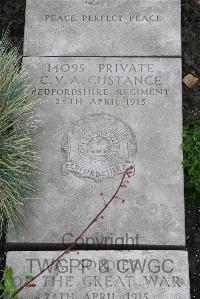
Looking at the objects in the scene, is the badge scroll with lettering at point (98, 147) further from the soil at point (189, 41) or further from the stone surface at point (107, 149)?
the soil at point (189, 41)

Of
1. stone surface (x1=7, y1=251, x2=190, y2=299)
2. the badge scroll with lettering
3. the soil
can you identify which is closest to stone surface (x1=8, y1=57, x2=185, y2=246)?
the badge scroll with lettering

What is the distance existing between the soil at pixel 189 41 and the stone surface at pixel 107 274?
Result: 594mm

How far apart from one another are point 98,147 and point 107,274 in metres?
0.90

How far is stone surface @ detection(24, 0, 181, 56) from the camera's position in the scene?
4.18 m

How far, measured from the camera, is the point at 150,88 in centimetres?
404

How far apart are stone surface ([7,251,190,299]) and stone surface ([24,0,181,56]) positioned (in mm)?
1547

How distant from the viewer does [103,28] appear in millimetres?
4258

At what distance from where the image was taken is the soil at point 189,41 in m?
4.06

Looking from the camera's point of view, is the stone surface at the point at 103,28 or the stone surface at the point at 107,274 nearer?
the stone surface at the point at 107,274

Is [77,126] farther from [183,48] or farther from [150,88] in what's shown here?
[183,48]

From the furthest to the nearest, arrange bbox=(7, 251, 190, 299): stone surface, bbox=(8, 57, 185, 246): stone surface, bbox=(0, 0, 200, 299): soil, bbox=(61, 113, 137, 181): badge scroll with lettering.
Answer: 1. bbox=(0, 0, 200, 299): soil
2. bbox=(61, 113, 137, 181): badge scroll with lettering
3. bbox=(8, 57, 185, 246): stone surface
4. bbox=(7, 251, 190, 299): stone surface

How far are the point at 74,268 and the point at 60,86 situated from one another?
1348mm

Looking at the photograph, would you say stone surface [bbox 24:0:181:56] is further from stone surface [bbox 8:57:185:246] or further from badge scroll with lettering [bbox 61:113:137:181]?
badge scroll with lettering [bbox 61:113:137:181]

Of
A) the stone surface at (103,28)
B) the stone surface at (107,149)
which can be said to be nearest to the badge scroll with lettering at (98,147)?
the stone surface at (107,149)
